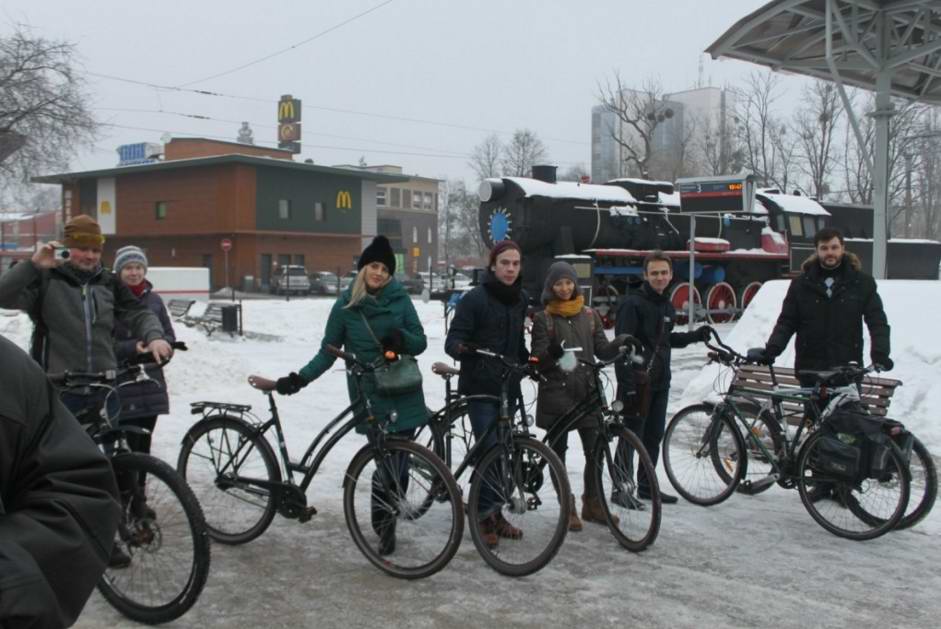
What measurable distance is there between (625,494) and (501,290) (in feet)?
4.75

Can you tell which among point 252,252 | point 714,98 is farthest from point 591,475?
point 714,98

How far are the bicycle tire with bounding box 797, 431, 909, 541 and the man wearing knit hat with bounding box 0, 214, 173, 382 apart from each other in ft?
13.2

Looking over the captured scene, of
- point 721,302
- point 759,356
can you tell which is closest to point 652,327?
point 759,356

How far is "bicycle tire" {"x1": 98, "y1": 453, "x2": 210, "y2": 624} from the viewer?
4.04 m

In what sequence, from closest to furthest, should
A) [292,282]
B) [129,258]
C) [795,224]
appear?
[129,258] < [795,224] < [292,282]

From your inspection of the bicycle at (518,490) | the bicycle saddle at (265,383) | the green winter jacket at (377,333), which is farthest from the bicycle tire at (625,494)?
the bicycle saddle at (265,383)

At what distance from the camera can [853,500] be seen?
18.6 ft

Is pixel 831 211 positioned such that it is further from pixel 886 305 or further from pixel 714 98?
pixel 714 98

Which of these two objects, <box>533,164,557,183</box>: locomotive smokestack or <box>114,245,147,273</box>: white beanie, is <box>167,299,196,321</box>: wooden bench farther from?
<box>114,245,147,273</box>: white beanie

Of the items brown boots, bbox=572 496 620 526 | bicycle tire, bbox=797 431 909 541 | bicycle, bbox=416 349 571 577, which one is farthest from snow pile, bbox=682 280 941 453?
bicycle, bbox=416 349 571 577

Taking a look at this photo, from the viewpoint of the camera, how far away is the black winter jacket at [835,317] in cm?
612

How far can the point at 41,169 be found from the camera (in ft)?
101

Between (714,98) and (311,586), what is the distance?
283 feet

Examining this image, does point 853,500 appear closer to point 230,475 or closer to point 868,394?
point 868,394
